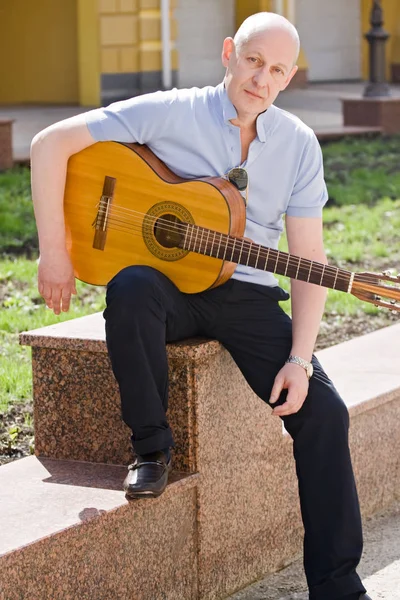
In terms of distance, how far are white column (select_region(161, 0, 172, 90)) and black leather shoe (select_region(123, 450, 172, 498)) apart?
13738 millimetres

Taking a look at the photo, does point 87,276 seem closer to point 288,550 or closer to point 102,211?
point 102,211

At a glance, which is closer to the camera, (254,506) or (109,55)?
(254,506)

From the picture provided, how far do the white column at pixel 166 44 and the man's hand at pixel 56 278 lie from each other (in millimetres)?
13427

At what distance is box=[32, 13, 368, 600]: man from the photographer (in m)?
3.22

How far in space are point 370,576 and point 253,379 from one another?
860 mm

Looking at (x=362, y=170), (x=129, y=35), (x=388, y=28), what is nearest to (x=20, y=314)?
(x=362, y=170)

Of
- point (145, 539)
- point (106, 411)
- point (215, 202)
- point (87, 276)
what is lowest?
point (145, 539)

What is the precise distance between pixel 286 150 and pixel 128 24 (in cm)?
1314

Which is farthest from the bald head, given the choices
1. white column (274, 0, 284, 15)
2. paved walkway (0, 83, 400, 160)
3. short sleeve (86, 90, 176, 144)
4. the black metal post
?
white column (274, 0, 284, 15)

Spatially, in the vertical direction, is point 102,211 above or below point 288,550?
above

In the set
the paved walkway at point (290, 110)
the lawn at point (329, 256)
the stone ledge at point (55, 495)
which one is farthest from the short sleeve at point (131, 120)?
the paved walkway at point (290, 110)

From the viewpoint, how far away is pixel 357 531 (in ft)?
11.0

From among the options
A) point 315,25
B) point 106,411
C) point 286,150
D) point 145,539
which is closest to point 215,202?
point 286,150

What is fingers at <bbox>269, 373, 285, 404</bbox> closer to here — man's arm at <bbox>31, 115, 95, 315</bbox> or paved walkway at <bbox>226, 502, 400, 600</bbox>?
man's arm at <bbox>31, 115, 95, 315</bbox>
